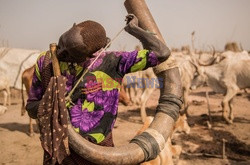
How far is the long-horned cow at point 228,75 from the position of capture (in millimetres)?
8578

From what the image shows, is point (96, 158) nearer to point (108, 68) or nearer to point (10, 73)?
point (108, 68)

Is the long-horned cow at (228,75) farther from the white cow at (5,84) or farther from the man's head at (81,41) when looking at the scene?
the white cow at (5,84)

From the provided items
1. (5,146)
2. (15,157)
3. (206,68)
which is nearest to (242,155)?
(206,68)

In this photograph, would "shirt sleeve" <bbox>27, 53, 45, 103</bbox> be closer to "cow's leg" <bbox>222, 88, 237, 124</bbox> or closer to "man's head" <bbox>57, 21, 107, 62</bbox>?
"man's head" <bbox>57, 21, 107, 62</bbox>

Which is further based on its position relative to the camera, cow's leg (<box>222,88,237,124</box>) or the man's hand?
cow's leg (<box>222,88,237,124</box>)

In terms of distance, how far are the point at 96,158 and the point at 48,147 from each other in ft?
1.13

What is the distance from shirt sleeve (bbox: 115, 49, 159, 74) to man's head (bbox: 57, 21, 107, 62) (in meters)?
0.22

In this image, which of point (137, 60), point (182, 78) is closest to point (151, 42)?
point (137, 60)

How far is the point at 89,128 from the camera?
6.27 ft

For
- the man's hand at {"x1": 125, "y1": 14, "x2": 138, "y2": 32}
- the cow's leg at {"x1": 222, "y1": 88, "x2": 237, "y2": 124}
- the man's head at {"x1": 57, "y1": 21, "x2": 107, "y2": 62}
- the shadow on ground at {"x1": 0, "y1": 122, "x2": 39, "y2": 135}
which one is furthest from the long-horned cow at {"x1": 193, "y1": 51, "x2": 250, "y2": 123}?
the man's head at {"x1": 57, "y1": 21, "x2": 107, "y2": 62}

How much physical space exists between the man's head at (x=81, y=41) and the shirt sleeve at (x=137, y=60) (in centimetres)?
22

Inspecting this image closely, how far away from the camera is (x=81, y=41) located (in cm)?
169

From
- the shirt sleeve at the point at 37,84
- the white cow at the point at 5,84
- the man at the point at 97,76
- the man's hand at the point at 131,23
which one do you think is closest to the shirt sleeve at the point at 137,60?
the man at the point at 97,76

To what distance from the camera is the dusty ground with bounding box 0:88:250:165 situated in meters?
5.68
